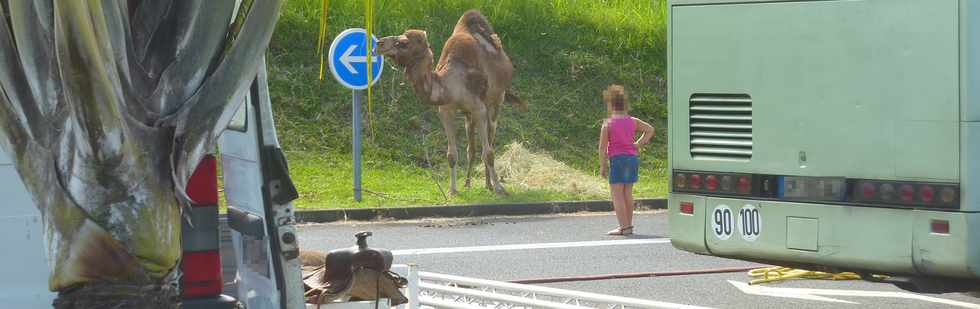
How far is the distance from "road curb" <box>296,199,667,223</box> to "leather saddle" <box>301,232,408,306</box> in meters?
10.2

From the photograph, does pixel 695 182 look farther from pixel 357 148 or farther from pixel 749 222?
pixel 357 148

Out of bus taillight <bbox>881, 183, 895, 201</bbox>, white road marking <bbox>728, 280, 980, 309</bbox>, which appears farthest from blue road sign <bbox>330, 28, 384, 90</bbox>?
bus taillight <bbox>881, 183, 895, 201</bbox>

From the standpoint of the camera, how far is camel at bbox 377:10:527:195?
1784cm

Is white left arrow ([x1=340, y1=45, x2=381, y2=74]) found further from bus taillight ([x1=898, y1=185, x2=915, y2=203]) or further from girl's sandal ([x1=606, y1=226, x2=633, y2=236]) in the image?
bus taillight ([x1=898, y1=185, x2=915, y2=203])

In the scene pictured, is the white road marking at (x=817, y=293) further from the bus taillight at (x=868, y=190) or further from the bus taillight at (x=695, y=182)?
the bus taillight at (x=868, y=190)

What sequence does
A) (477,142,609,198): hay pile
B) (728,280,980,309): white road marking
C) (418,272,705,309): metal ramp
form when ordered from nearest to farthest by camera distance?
(418,272,705,309): metal ramp → (728,280,980,309): white road marking → (477,142,609,198): hay pile

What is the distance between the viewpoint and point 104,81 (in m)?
3.49

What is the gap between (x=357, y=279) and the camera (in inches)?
220

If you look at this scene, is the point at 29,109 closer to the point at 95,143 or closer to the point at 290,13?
the point at 95,143

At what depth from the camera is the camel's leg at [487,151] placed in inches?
714

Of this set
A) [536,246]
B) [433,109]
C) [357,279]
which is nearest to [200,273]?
[357,279]

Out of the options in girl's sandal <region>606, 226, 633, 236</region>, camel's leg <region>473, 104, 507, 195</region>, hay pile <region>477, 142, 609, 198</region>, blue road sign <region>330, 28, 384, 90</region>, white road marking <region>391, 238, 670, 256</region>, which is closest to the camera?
white road marking <region>391, 238, 670, 256</region>

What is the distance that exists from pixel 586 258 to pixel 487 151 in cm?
533

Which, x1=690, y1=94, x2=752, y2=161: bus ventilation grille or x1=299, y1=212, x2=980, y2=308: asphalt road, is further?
x1=299, y1=212, x2=980, y2=308: asphalt road
